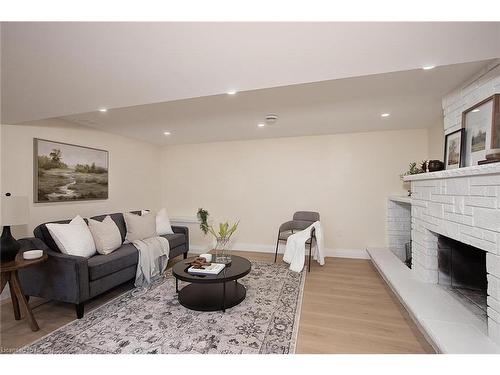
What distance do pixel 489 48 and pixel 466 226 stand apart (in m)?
1.26

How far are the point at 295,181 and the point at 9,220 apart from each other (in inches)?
152

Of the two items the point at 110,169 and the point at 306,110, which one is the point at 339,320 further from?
the point at 110,169

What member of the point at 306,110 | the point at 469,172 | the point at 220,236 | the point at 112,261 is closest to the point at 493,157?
the point at 469,172

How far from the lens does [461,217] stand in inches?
74.0

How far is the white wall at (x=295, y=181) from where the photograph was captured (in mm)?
4016

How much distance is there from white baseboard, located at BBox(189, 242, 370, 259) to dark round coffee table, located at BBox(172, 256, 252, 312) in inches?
68.4

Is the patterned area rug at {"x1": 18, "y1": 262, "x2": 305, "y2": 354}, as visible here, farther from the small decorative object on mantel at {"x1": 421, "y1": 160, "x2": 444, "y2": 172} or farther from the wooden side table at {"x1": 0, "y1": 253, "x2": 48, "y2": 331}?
the small decorative object on mantel at {"x1": 421, "y1": 160, "x2": 444, "y2": 172}

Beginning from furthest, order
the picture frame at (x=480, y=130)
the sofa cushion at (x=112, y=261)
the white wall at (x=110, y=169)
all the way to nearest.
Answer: the white wall at (x=110, y=169) → the sofa cushion at (x=112, y=261) → the picture frame at (x=480, y=130)

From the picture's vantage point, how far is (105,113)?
294 centimetres

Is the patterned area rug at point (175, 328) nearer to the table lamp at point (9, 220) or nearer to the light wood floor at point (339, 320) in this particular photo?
the light wood floor at point (339, 320)

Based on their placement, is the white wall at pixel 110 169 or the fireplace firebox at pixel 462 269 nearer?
the fireplace firebox at pixel 462 269

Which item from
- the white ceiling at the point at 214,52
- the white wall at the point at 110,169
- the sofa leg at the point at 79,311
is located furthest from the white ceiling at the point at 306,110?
the sofa leg at the point at 79,311

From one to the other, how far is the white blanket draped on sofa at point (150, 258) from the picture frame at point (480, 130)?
138 inches
